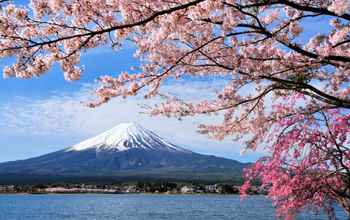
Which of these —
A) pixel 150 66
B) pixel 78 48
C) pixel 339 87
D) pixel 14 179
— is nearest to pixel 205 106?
pixel 150 66

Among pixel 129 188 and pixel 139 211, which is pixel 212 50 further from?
pixel 129 188

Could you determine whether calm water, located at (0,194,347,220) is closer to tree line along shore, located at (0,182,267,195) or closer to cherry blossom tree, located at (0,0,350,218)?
cherry blossom tree, located at (0,0,350,218)

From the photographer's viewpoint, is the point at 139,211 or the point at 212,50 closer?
the point at 212,50

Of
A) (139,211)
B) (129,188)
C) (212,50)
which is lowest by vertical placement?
(139,211)

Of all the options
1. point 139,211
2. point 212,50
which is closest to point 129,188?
point 139,211

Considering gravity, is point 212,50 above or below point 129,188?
above

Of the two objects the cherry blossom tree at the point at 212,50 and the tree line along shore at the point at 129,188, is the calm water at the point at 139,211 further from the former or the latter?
the tree line along shore at the point at 129,188

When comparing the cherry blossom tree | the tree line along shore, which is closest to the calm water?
the cherry blossom tree

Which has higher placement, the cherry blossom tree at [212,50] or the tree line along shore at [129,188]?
the cherry blossom tree at [212,50]

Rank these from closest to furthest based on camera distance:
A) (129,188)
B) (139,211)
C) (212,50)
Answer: (212,50) → (139,211) → (129,188)

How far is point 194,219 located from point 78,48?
4157cm

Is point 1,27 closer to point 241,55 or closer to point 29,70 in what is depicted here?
point 29,70

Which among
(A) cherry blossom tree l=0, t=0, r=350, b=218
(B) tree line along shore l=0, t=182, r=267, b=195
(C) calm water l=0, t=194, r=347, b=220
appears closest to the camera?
(A) cherry blossom tree l=0, t=0, r=350, b=218

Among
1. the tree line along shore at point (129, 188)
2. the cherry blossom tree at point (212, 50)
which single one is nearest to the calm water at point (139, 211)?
the cherry blossom tree at point (212, 50)
